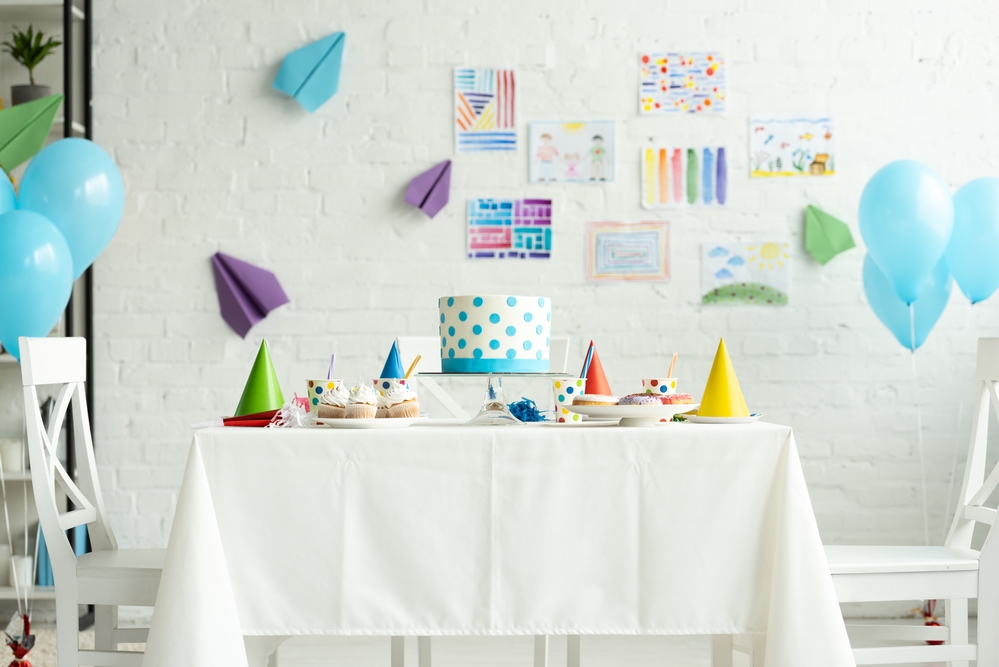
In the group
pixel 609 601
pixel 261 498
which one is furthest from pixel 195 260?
pixel 609 601

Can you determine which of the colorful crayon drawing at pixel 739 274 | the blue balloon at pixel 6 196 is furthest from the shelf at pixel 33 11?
the colorful crayon drawing at pixel 739 274

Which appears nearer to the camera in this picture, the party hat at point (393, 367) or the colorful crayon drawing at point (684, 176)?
the party hat at point (393, 367)

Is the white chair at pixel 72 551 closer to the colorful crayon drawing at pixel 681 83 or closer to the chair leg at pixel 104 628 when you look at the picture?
the chair leg at pixel 104 628

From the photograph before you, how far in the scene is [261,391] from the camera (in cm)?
149

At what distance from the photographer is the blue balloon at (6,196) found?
218cm

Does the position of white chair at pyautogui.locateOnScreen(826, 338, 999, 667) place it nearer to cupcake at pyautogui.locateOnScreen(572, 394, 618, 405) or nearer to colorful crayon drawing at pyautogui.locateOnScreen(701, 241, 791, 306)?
cupcake at pyautogui.locateOnScreen(572, 394, 618, 405)

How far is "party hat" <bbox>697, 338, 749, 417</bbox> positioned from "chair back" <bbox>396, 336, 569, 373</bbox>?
71cm

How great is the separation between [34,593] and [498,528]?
203 centimetres

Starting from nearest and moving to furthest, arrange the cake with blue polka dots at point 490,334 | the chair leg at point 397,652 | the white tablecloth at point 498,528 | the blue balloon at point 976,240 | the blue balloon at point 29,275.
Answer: the white tablecloth at point 498,528 → the cake with blue polka dots at point 490,334 → the chair leg at point 397,652 → the blue balloon at point 29,275 → the blue balloon at point 976,240

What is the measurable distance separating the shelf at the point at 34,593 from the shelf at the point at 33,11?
184 cm

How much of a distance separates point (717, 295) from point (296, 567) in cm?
189

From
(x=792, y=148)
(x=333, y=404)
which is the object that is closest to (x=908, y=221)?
(x=792, y=148)

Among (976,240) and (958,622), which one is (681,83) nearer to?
→ (976,240)

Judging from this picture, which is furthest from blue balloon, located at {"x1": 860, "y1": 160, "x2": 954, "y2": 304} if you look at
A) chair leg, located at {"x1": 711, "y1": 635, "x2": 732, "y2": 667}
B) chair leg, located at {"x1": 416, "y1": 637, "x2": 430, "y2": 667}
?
chair leg, located at {"x1": 416, "y1": 637, "x2": 430, "y2": 667}
